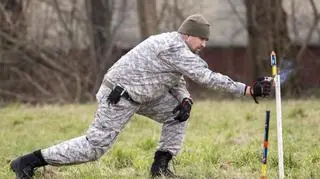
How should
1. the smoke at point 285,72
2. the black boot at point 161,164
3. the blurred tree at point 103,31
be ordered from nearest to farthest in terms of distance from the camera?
the black boot at point 161,164
the smoke at point 285,72
the blurred tree at point 103,31

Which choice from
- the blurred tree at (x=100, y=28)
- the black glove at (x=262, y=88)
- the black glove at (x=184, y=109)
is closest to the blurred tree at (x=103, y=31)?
the blurred tree at (x=100, y=28)

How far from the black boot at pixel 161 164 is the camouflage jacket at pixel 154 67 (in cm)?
74

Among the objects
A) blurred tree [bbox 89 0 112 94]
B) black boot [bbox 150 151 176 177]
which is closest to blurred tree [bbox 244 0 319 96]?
blurred tree [bbox 89 0 112 94]

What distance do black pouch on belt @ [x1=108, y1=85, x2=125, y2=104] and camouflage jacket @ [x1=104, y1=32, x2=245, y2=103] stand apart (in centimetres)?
7

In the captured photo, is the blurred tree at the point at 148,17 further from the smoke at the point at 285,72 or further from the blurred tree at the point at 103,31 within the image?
the smoke at the point at 285,72

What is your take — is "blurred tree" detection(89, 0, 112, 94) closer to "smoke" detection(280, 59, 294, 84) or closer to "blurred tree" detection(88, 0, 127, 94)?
"blurred tree" detection(88, 0, 127, 94)

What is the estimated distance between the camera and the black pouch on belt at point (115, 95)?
24.2 feet

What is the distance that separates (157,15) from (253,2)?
109 inches

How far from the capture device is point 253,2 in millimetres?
21062

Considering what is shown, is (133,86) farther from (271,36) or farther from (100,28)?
(100,28)

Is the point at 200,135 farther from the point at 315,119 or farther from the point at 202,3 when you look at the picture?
the point at 202,3

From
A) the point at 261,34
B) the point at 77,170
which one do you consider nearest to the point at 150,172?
the point at 77,170

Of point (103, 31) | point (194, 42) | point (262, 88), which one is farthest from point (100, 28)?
point (262, 88)

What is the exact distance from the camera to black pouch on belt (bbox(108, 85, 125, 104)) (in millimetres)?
7371
